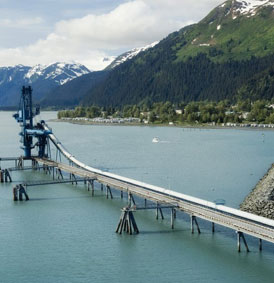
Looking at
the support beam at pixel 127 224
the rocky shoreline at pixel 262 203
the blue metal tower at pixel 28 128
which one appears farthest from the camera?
the blue metal tower at pixel 28 128

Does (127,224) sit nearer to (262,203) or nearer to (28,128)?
(262,203)

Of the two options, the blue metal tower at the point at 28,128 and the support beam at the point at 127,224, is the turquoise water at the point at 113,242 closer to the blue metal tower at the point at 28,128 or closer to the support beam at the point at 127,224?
the support beam at the point at 127,224

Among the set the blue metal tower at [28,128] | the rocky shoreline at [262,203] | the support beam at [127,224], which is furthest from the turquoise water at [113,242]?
the blue metal tower at [28,128]

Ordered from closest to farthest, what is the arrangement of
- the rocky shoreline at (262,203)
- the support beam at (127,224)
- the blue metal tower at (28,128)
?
the support beam at (127,224) → the rocky shoreline at (262,203) → the blue metal tower at (28,128)

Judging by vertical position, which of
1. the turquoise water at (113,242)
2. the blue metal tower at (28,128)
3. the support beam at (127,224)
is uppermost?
the blue metal tower at (28,128)

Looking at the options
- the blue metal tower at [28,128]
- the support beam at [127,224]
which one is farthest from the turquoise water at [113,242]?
the blue metal tower at [28,128]

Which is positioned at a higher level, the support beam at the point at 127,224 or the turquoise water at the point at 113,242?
the support beam at the point at 127,224

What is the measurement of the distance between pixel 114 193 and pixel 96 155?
42.7 metres

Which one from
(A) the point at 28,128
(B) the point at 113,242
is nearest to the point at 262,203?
(B) the point at 113,242

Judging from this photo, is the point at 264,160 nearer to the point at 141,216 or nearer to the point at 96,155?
the point at 96,155

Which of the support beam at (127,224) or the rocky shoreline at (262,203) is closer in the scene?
the support beam at (127,224)

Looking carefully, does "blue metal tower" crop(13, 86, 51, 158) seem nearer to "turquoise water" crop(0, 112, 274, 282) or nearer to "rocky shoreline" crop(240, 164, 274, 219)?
"turquoise water" crop(0, 112, 274, 282)

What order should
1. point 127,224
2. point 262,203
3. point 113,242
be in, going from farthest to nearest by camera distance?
point 262,203
point 127,224
point 113,242

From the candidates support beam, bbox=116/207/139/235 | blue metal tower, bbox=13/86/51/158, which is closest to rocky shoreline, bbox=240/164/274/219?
support beam, bbox=116/207/139/235
